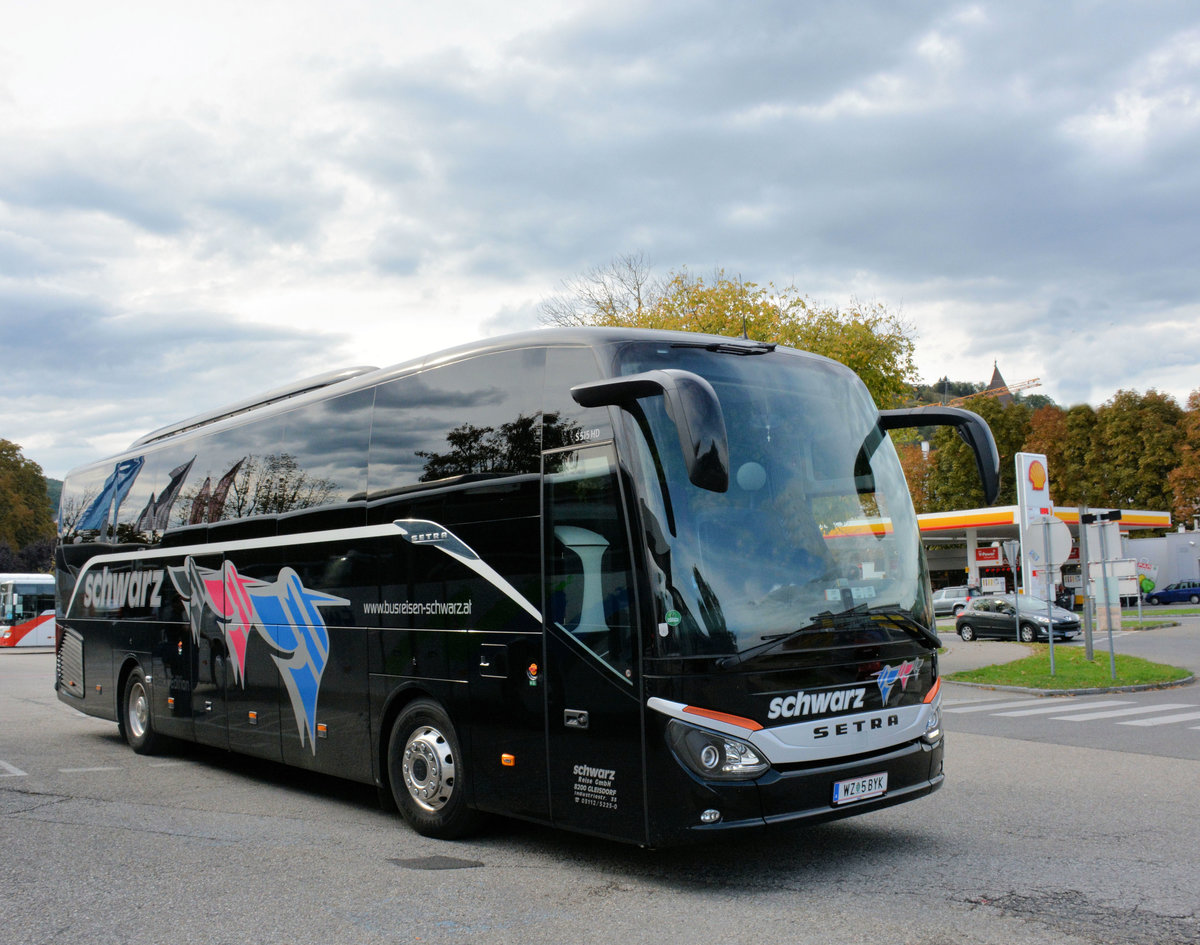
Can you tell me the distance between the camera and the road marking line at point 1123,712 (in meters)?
15.1

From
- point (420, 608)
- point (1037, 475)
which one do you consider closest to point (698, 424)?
point (420, 608)

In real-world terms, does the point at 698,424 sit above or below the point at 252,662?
above

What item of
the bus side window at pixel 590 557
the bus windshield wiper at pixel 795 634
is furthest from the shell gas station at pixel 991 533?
the bus side window at pixel 590 557

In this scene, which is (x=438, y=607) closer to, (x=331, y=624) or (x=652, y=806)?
(x=331, y=624)

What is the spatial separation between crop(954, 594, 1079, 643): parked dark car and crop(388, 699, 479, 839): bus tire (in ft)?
89.5

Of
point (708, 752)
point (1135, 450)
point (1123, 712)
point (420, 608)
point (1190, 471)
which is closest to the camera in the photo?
point (708, 752)

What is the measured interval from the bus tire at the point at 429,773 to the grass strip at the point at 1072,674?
48.4 ft

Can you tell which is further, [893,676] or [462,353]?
[462,353]

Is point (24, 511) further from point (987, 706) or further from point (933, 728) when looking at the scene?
point (933, 728)

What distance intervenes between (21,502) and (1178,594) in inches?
3129

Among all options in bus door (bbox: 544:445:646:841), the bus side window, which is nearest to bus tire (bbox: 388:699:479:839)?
bus door (bbox: 544:445:646:841)

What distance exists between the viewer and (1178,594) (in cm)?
6369

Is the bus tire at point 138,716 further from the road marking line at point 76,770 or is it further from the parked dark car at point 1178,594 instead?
the parked dark car at point 1178,594

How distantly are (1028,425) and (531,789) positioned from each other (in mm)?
88126
